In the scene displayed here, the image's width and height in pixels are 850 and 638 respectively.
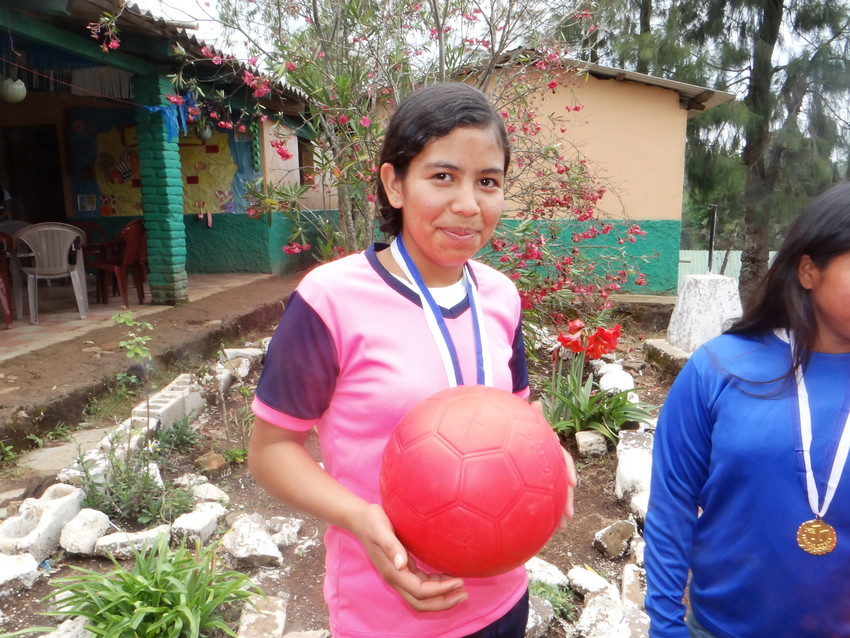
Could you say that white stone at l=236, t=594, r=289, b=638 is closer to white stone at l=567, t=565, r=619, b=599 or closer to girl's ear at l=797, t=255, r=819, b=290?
white stone at l=567, t=565, r=619, b=599

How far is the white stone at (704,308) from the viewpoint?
6156mm

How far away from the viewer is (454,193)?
1267 millimetres

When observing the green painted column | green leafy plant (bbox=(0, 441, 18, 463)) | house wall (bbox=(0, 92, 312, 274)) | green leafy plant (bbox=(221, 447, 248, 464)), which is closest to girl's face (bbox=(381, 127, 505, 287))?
green leafy plant (bbox=(221, 447, 248, 464))

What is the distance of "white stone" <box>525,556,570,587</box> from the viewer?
2829 millimetres

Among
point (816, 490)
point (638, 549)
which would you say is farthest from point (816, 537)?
point (638, 549)

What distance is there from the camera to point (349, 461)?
1.25m

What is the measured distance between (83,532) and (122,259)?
501 centimetres

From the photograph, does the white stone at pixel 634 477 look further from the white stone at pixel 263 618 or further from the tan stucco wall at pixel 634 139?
the tan stucco wall at pixel 634 139

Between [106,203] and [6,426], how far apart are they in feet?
22.7

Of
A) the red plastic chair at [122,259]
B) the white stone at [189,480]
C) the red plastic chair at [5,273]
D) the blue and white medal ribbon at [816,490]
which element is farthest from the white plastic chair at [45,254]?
the blue and white medal ribbon at [816,490]

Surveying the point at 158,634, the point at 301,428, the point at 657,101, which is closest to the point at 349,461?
the point at 301,428

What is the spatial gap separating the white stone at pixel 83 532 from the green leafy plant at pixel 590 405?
271 centimetres

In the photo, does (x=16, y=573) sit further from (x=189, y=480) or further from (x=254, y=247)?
(x=254, y=247)

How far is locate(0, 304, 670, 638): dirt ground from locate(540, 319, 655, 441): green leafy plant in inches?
10.0
